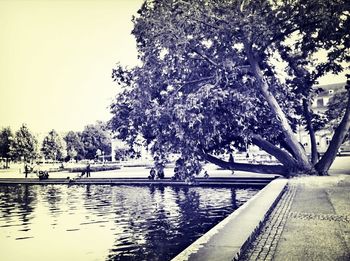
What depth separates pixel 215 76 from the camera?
1936 centimetres

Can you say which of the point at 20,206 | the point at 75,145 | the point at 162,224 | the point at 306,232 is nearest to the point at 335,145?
the point at 162,224

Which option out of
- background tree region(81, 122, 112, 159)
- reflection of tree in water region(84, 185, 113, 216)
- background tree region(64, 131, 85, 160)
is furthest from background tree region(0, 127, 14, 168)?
reflection of tree in water region(84, 185, 113, 216)

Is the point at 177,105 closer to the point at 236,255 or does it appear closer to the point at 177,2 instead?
the point at 177,2

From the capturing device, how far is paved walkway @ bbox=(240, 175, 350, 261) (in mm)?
5184

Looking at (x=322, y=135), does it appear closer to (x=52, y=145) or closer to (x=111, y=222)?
(x=111, y=222)

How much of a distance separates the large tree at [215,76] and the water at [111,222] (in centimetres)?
281

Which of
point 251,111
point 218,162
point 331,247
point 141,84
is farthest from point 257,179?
point 331,247

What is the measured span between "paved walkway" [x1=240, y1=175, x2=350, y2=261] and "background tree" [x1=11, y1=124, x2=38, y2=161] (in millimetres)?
70971

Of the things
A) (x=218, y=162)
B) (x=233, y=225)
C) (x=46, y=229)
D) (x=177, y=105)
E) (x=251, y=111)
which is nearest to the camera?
(x=233, y=225)

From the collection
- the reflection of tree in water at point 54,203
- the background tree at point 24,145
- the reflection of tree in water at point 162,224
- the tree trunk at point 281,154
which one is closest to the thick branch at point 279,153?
the tree trunk at point 281,154

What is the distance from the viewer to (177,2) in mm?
17578

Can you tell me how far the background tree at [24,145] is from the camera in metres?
71.0

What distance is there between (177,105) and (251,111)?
180 inches

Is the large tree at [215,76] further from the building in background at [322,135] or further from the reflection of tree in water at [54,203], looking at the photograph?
the building in background at [322,135]
